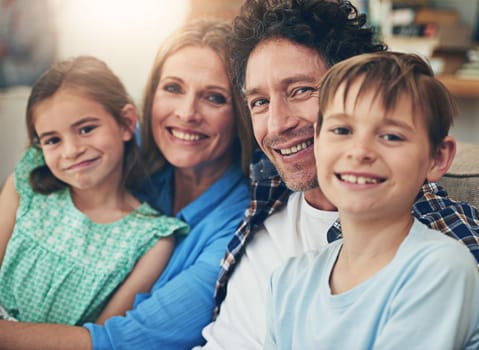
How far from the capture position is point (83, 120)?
5.37 ft

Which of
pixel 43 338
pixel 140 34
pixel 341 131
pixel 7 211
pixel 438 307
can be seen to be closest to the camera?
pixel 438 307

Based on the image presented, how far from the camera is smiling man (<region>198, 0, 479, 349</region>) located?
1305 mm

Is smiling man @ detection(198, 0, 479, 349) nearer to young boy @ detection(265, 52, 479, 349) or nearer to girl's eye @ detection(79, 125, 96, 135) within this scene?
young boy @ detection(265, 52, 479, 349)

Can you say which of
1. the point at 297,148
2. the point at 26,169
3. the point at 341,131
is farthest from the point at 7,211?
the point at 341,131

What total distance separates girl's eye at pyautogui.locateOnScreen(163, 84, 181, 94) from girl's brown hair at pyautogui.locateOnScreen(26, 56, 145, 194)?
0.48ft

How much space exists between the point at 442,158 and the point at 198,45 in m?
0.91

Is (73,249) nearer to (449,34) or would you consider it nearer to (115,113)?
(115,113)

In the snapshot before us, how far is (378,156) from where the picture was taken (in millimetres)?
896

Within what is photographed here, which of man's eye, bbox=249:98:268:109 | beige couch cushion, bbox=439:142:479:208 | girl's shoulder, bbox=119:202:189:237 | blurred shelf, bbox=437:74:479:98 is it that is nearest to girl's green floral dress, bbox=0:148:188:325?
girl's shoulder, bbox=119:202:189:237

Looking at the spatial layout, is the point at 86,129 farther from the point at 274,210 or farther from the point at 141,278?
the point at 274,210

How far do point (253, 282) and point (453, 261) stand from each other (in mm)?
602

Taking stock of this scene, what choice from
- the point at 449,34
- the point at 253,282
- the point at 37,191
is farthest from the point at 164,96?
the point at 449,34

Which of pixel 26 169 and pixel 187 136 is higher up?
pixel 187 136

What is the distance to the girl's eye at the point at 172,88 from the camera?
169 cm
